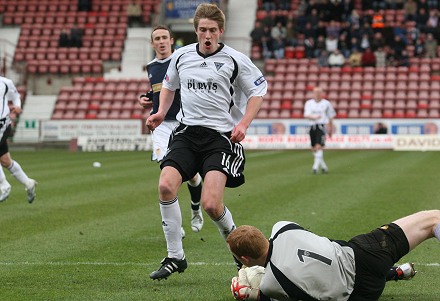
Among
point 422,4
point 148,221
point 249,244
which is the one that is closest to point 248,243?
point 249,244

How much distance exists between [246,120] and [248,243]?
171 cm

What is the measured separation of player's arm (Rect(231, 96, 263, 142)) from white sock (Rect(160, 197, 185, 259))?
76 centimetres

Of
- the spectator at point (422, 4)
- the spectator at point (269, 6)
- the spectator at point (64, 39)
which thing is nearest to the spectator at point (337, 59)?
the spectator at point (422, 4)

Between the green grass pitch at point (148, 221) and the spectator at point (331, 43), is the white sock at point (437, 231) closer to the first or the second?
the green grass pitch at point (148, 221)

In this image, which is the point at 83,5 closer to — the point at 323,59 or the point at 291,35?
the point at 291,35

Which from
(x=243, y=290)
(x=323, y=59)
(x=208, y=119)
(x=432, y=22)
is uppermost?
(x=208, y=119)

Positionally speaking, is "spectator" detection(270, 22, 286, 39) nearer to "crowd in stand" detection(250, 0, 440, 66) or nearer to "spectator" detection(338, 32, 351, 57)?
"crowd in stand" detection(250, 0, 440, 66)

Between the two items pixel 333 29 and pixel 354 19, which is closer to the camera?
pixel 333 29

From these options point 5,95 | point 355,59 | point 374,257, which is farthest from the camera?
point 355,59

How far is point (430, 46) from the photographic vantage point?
40.5 m

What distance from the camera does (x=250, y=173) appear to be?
2205cm

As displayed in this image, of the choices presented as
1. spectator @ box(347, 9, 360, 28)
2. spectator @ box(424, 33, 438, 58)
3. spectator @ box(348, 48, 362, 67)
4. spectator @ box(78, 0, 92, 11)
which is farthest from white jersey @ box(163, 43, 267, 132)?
spectator @ box(78, 0, 92, 11)

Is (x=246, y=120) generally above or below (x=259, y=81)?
below

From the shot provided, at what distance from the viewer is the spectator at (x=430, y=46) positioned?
40250 millimetres
